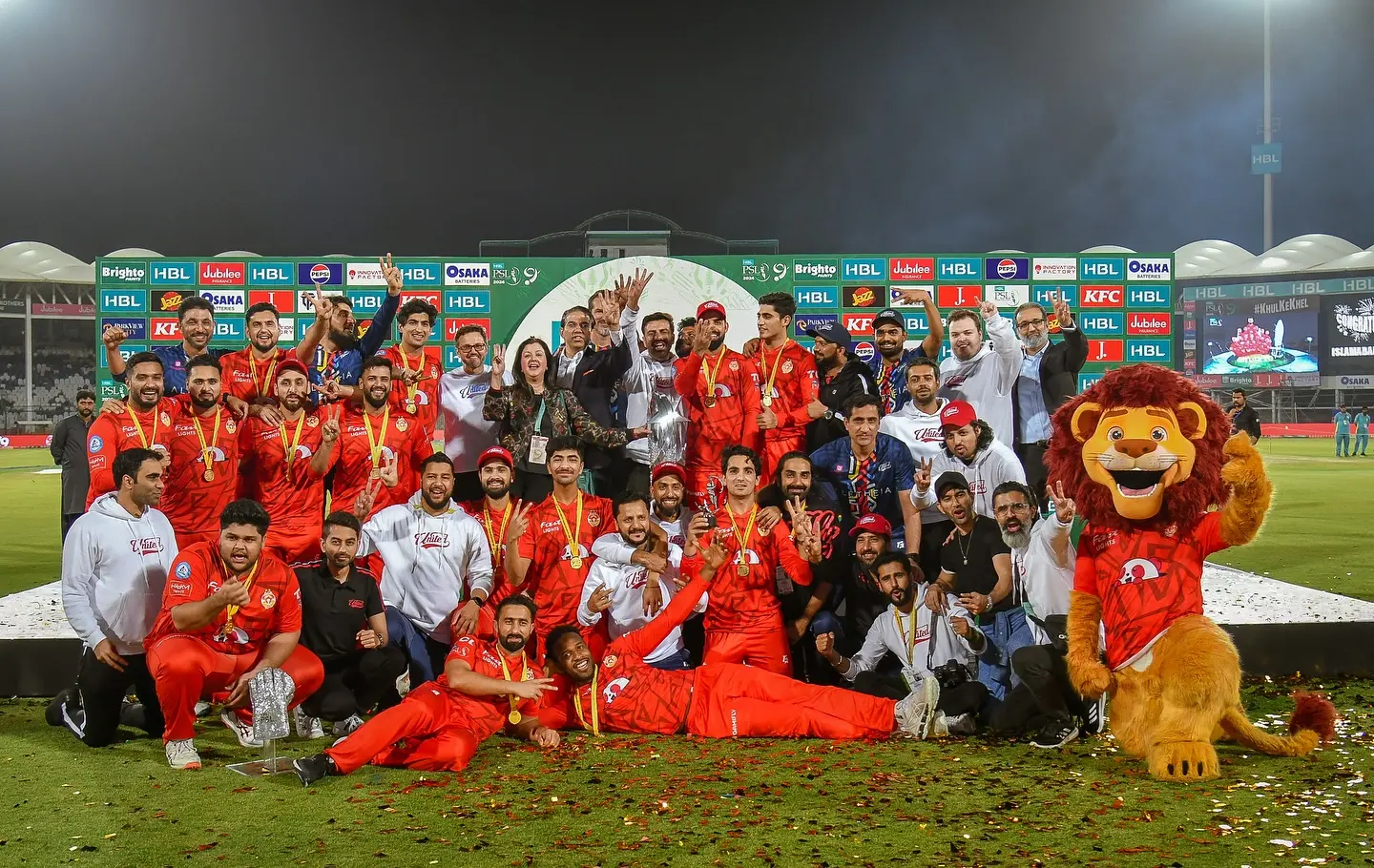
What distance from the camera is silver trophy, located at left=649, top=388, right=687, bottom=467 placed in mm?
6957

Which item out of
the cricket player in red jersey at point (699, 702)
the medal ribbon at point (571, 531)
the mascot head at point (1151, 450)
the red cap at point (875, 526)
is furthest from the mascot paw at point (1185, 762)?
the medal ribbon at point (571, 531)

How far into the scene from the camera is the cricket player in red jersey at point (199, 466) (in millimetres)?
6043

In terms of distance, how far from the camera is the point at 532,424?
6.49 meters

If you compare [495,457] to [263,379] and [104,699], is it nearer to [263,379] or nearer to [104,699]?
[263,379]

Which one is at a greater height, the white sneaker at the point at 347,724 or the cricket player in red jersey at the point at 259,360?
the cricket player in red jersey at the point at 259,360

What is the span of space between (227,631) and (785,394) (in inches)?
143

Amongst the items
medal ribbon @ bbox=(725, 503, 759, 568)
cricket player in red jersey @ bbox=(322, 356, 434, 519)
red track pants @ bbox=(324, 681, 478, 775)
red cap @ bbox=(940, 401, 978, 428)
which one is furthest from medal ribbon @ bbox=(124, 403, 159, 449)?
red cap @ bbox=(940, 401, 978, 428)

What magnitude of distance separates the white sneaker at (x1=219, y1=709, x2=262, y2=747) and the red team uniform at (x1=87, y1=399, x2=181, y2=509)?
1.38 meters

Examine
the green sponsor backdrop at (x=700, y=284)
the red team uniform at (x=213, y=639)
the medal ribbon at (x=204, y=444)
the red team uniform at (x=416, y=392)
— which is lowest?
the red team uniform at (x=213, y=639)

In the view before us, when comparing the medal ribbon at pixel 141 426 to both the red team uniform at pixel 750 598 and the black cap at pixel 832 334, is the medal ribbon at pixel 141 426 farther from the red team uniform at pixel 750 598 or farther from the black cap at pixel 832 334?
the black cap at pixel 832 334

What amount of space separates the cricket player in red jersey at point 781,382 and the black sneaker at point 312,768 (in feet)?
11.1

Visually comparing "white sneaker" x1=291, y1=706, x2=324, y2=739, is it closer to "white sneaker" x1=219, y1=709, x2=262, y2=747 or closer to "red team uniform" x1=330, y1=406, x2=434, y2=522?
"white sneaker" x1=219, y1=709, x2=262, y2=747

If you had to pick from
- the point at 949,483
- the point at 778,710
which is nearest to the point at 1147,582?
the point at 949,483

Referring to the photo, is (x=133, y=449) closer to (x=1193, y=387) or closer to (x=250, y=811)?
(x=250, y=811)
